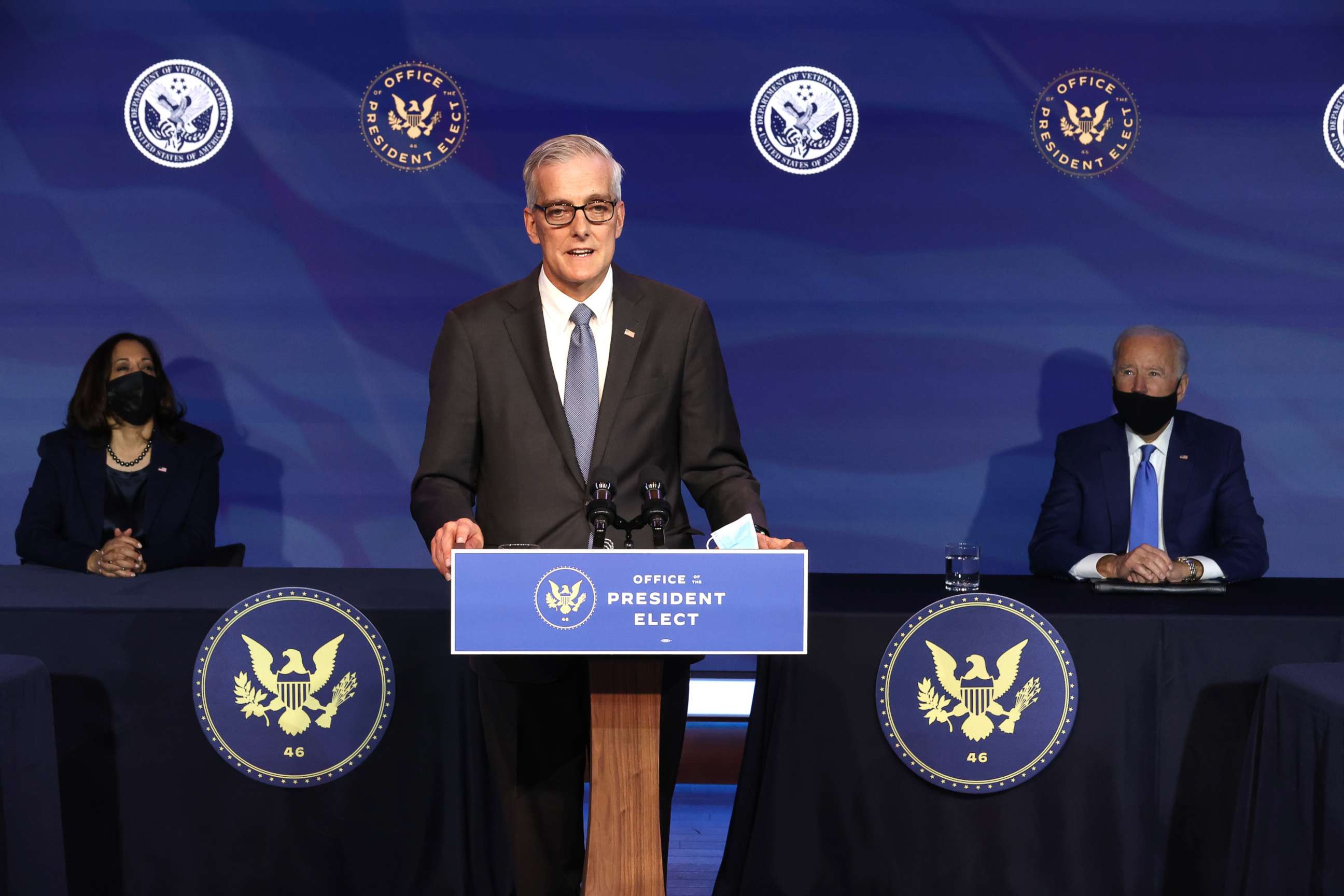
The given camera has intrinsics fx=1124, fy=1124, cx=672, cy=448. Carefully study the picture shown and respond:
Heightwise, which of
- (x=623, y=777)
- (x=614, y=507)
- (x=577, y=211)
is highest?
→ (x=577, y=211)

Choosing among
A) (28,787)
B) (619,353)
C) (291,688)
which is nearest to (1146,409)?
(619,353)

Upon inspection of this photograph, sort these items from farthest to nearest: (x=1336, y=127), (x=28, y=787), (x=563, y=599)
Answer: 1. (x=1336, y=127)
2. (x=28, y=787)
3. (x=563, y=599)

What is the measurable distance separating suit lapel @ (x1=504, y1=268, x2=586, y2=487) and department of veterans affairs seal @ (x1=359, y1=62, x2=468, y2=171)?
7.59ft

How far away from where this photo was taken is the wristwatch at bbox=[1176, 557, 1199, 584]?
2.69m

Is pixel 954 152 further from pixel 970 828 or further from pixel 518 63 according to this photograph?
pixel 970 828

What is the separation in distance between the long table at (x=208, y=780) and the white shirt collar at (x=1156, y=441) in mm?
1994

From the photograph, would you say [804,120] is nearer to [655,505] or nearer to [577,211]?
[577,211]

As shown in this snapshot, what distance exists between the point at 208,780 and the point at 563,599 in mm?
1429

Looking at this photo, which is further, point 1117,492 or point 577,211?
point 1117,492

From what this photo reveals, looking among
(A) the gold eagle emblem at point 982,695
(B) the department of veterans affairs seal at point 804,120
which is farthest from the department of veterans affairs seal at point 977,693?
(B) the department of veterans affairs seal at point 804,120

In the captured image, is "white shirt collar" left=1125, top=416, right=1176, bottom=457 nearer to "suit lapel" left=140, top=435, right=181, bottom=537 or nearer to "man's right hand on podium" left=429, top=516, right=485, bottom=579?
"man's right hand on podium" left=429, top=516, right=485, bottom=579

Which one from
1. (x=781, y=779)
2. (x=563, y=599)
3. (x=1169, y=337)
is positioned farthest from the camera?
(x=1169, y=337)

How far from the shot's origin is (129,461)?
3373mm

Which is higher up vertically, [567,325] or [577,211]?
[577,211]
